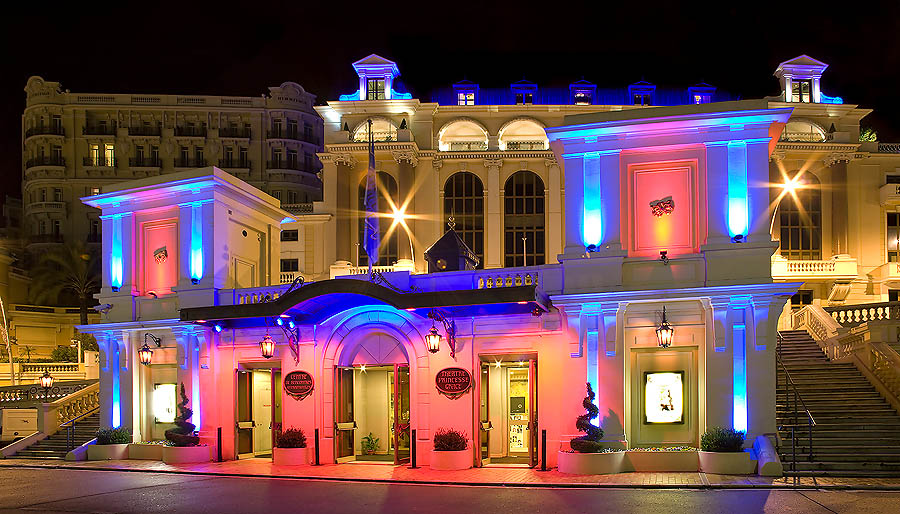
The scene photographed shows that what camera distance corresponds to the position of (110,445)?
86.2 feet

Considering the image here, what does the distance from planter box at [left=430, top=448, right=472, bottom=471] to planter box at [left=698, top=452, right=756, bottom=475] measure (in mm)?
5983

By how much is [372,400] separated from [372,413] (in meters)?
0.40

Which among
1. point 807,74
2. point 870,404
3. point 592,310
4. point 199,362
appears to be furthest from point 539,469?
point 807,74

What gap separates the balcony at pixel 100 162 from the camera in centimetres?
7750

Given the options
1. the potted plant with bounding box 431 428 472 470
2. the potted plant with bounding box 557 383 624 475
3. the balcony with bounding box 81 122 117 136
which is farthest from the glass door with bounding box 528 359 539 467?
the balcony with bounding box 81 122 117 136

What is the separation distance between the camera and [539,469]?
22.0 metres

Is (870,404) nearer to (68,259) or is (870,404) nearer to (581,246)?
(581,246)

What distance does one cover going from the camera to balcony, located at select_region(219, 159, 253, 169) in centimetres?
7912

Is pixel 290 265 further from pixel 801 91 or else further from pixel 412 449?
pixel 801 91

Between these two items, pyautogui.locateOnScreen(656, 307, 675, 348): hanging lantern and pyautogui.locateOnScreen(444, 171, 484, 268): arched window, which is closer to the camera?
pyautogui.locateOnScreen(656, 307, 675, 348): hanging lantern

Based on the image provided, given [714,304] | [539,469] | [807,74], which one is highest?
[807,74]

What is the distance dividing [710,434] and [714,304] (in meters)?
3.08

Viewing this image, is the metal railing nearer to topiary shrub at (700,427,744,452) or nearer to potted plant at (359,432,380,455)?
topiary shrub at (700,427,744,452)

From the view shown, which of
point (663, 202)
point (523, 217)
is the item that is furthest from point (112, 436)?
point (523, 217)
